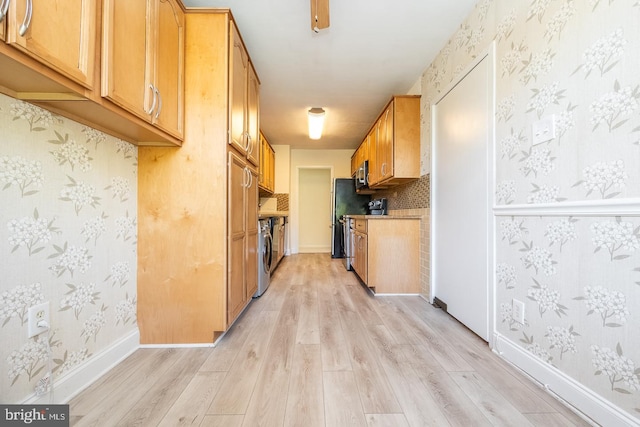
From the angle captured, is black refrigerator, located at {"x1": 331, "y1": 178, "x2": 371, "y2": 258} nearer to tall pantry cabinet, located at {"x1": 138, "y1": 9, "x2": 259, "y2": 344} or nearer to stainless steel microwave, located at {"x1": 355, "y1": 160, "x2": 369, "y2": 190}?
stainless steel microwave, located at {"x1": 355, "y1": 160, "x2": 369, "y2": 190}

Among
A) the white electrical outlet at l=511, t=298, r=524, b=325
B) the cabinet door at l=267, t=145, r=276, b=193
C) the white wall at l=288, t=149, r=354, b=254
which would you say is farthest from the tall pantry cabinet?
the white wall at l=288, t=149, r=354, b=254

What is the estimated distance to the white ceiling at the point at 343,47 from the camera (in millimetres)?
1839

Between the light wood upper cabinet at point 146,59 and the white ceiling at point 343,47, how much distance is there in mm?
594

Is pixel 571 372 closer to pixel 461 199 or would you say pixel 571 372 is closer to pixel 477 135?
pixel 461 199

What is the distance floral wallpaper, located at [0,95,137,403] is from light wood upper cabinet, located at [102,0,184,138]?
30 cm

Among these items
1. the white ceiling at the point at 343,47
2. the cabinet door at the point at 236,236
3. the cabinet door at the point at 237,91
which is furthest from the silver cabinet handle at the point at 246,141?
the white ceiling at the point at 343,47

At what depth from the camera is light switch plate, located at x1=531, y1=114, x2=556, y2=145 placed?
3.99 feet

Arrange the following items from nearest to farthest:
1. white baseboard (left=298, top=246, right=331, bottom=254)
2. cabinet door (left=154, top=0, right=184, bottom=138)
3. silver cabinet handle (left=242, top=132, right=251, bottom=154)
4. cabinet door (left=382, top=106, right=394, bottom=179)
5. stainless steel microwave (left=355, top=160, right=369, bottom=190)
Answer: cabinet door (left=154, top=0, right=184, bottom=138) → silver cabinet handle (left=242, top=132, right=251, bottom=154) → cabinet door (left=382, top=106, right=394, bottom=179) → stainless steel microwave (left=355, top=160, right=369, bottom=190) → white baseboard (left=298, top=246, right=331, bottom=254)

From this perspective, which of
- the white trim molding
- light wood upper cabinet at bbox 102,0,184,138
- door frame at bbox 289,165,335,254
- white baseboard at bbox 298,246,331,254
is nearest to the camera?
the white trim molding

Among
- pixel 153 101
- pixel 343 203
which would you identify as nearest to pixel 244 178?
pixel 153 101

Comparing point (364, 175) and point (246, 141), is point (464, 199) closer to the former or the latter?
point (246, 141)

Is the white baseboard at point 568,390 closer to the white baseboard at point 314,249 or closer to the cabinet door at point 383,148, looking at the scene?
the cabinet door at point 383,148

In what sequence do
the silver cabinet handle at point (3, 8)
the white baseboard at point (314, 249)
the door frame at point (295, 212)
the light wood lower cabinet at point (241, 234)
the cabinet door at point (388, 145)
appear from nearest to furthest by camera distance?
1. the silver cabinet handle at point (3, 8)
2. the light wood lower cabinet at point (241, 234)
3. the cabinet door at point (388, 145)
4. the door frame at point (295, 212)
5. the white baseboard at point (314, 249)

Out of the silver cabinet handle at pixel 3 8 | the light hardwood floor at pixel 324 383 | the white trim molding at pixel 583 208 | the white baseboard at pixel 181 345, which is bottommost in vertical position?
the light hardwood floor at pixel 324 383
